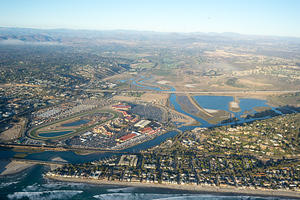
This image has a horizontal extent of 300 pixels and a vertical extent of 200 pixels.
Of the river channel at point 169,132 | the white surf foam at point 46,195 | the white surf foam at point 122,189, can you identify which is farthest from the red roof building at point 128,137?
the white surf foam at point 46,195

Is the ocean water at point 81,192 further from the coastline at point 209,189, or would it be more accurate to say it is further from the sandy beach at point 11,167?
the sandy beach at point 11,167

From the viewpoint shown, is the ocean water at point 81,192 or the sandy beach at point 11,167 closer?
the ocean water at point 81,192

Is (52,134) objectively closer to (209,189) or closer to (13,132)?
(13,132)

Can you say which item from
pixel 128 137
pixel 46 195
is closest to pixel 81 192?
pixel 46 195

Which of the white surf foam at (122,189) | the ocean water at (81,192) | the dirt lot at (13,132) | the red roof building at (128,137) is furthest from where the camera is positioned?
the dirt lot at (13,132)

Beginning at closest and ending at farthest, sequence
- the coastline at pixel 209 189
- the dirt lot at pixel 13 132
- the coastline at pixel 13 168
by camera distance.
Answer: the coastline at pixel 209 189 → the coastline at pixel 13 168 → the dirt lot at pixel 13 132

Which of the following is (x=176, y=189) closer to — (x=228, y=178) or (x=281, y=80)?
(x=228, y=178)

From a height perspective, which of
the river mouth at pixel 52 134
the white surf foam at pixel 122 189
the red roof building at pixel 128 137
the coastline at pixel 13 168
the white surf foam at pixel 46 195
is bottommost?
the white surf foam at pixel 46 195
